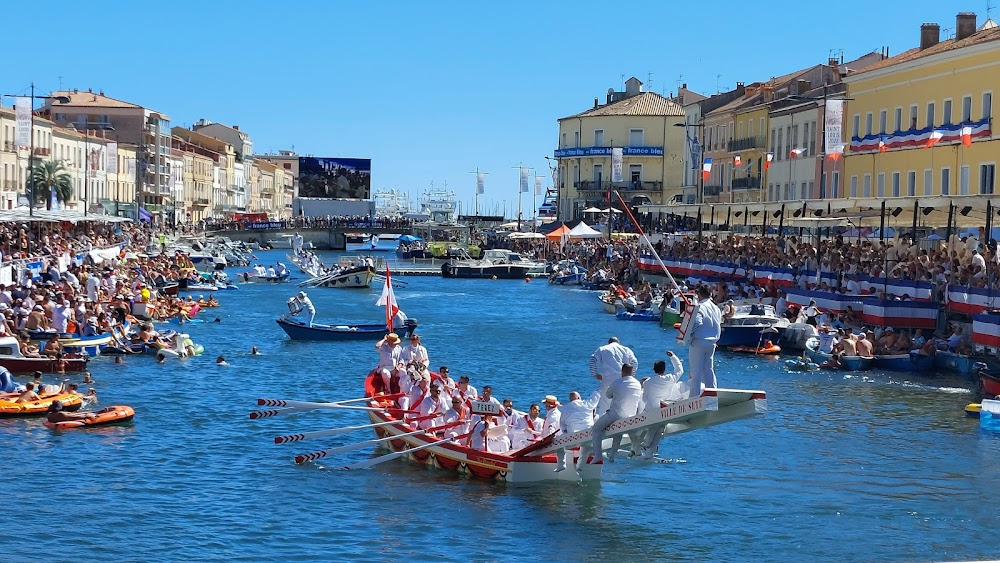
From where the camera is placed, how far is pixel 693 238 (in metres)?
75.9

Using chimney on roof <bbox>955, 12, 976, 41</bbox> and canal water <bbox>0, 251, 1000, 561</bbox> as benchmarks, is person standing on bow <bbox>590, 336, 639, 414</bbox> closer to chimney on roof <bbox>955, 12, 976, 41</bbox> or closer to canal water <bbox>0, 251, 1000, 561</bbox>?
canal water <bbox>0, 251, 1000, 561</bbox>

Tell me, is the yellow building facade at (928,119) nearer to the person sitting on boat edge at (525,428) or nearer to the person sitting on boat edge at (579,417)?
the person sitting on boat edge at (525,428)

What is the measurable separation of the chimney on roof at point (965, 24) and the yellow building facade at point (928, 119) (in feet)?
0.15

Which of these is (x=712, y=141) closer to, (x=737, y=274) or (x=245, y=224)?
(x=737, y=274)

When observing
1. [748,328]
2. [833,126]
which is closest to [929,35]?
[833,126]

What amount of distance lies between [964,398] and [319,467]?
1731cm

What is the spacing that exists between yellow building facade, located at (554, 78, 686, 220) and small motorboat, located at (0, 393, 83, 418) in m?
91.1

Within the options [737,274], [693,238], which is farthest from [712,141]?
[737,274]

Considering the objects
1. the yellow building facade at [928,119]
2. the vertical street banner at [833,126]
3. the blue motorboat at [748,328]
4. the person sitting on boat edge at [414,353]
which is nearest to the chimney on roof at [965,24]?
the yellow building facade at [928,119]

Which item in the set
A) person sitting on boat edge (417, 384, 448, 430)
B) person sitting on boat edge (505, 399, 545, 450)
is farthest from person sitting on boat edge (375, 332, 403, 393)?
person sitting on boat edge (505, 399, 545, 450)

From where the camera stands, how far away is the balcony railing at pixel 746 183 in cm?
8652

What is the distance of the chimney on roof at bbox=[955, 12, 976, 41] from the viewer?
208ft

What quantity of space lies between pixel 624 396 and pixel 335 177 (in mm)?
159255

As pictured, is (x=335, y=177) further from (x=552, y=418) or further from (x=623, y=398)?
(x=623, y=398)
